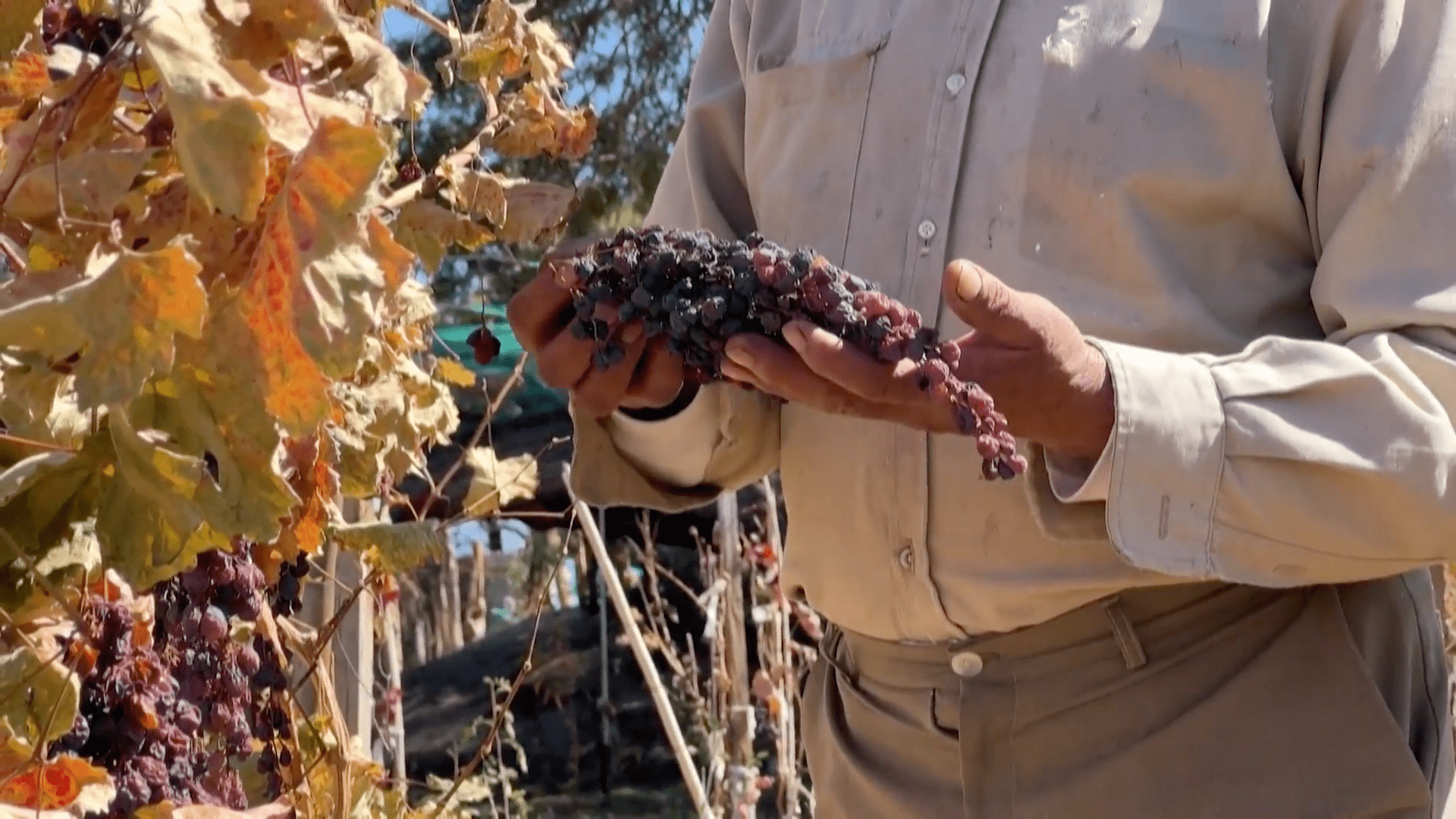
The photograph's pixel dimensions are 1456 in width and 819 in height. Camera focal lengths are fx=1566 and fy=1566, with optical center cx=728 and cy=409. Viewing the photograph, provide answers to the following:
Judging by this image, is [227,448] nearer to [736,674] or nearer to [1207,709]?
[1207,709]

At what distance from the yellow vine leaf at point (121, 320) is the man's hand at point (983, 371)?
497 millimetres

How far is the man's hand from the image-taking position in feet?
3.81

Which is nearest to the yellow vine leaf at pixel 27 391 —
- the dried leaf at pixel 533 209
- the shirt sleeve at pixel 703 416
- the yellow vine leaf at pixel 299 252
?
the yellow vine leaf at pixel 299 252

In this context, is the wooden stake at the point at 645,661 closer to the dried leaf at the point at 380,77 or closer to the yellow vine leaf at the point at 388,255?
the dried leaf at the point at 380,77

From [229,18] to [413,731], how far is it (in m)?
8.29

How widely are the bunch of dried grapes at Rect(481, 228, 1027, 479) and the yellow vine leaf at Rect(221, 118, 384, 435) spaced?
1.30 ft

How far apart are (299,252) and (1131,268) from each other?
80 cm

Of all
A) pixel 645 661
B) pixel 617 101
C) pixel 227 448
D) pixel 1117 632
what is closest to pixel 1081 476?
pixel 1117 632

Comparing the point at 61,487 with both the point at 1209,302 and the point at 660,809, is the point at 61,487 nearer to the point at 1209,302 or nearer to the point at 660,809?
the point at 1209,302

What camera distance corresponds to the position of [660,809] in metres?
7.37

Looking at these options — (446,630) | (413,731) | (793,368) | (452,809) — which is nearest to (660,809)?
(413,731)

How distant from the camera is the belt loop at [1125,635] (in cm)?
140

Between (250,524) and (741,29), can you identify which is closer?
(250,524)

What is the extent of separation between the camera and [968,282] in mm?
1127
